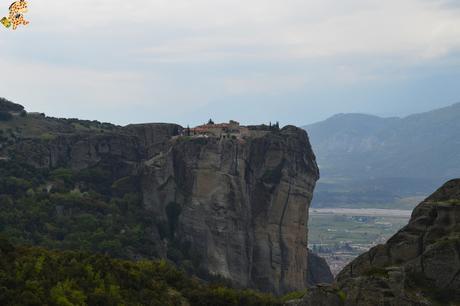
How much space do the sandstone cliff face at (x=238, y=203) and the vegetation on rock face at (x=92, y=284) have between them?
4182 cm

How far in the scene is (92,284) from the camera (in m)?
63.0

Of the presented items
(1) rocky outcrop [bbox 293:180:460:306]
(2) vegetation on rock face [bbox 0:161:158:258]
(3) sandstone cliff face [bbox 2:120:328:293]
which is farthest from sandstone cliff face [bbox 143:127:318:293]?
(1) rocky outcrop [bbox 293:180:460:306]

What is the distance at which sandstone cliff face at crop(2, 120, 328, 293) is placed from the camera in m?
121

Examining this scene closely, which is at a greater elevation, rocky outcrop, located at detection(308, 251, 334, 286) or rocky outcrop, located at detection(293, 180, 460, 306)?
rocky outcrop, located at detection(293, 180, 460, 306)

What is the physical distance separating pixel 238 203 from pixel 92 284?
6042cm

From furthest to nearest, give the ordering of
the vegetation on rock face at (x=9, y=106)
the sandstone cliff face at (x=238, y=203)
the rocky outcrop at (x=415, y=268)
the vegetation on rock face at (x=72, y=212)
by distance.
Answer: the vegetation on rock face at (x=9, y=106) → the sandstone cliff face at (x=238, y=203) → the vegetation on rock face at (x=72, y=212) → the rocky outcrop at (x=415, y=268)

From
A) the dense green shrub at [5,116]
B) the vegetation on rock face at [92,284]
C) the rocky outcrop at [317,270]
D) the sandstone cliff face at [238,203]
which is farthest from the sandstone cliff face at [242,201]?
the vegetation on rock face at [92,284]

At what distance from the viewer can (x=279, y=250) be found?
124375mm

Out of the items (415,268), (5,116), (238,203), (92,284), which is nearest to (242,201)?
(238,203)

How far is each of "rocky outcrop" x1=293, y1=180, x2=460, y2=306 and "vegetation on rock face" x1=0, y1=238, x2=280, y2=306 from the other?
17249 mm

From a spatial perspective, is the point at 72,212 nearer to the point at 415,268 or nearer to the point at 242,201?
the point at 242,201

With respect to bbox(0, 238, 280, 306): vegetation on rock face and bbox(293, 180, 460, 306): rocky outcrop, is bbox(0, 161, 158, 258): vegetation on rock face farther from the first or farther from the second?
bbox(293, 180, 460, 306): rocky outcrop

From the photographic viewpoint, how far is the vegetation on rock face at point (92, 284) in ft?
183

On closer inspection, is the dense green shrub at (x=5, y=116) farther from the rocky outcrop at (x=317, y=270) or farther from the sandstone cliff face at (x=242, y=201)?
the rocky outcrop at (x=317, y=270)
